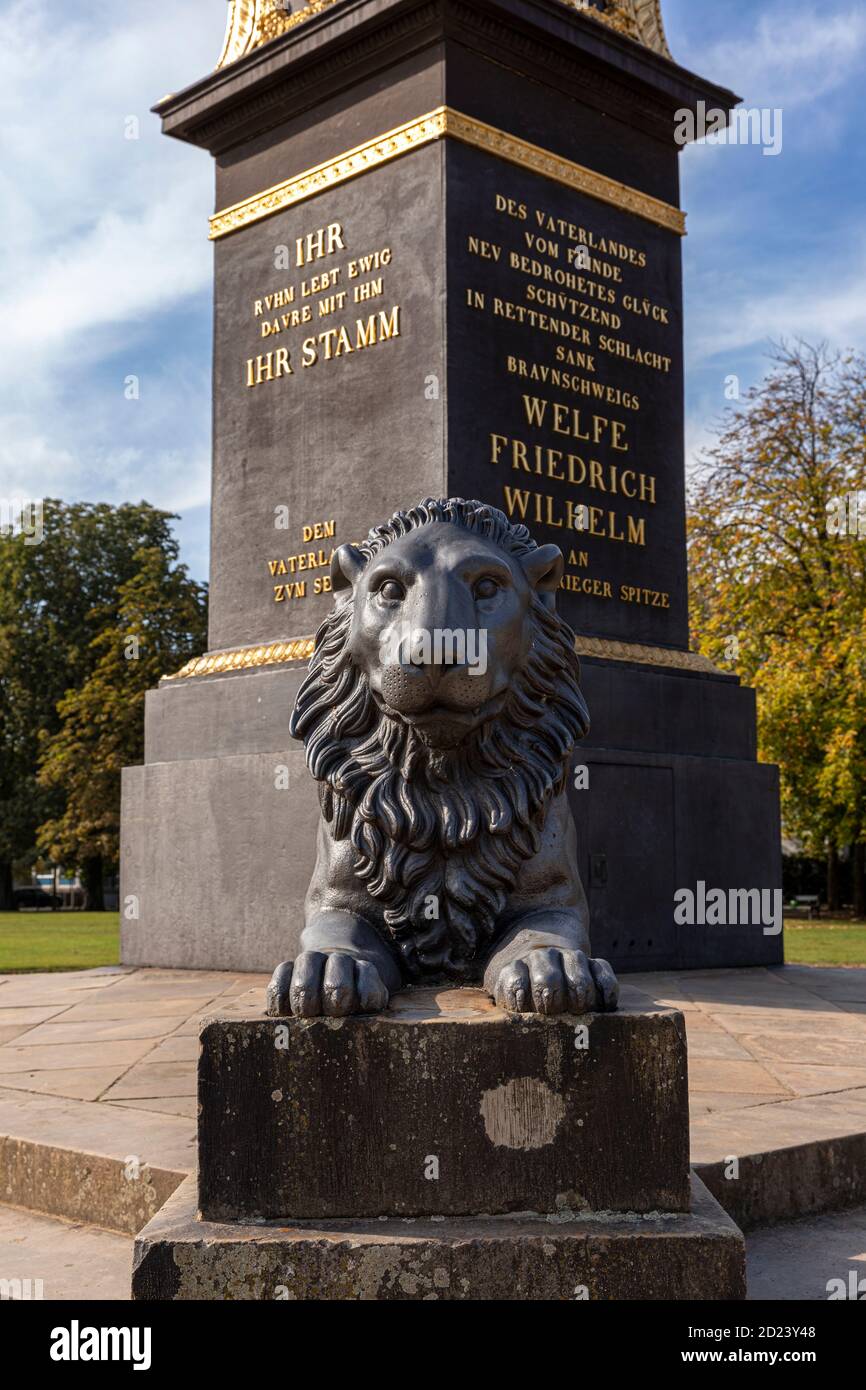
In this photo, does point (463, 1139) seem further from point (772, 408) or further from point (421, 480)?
point (772, 408)

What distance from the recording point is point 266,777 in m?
8.35

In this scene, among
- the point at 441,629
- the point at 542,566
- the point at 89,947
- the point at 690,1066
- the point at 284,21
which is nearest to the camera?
the point at 441,629

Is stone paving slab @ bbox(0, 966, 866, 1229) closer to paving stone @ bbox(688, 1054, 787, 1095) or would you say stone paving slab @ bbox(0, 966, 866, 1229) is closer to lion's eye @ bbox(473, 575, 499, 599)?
paving stone @ bbox(688, 1054, 787, 1095)

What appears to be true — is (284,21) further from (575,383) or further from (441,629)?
(441,629)

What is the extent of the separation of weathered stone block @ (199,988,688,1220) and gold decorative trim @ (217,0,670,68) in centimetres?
856

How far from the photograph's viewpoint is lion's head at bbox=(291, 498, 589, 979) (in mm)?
3080

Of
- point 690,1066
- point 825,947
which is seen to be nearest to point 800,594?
point 825,947

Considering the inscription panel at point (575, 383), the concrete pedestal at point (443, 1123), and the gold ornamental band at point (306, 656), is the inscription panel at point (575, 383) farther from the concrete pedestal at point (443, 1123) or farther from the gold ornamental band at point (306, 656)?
the concrete pedestal at point (443, 1123)

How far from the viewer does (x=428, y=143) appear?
8.45m

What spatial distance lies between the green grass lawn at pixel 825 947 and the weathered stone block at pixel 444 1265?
8214mm

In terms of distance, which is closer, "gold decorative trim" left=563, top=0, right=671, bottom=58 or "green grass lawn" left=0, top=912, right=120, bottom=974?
"gold decorative trim" left=563, top=0, right=671, bottom=58

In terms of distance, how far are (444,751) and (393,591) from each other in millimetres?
406

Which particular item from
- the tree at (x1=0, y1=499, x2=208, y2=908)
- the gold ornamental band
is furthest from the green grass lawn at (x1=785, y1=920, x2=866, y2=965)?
the tree at (x1=0, y1=499, x2=208, y2=908)

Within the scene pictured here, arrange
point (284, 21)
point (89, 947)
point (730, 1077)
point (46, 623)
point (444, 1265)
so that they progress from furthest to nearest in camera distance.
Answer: point (46, 623)
point (89, 947)
point (284, 21)
point (730, 1077)
point (444, 1265)
